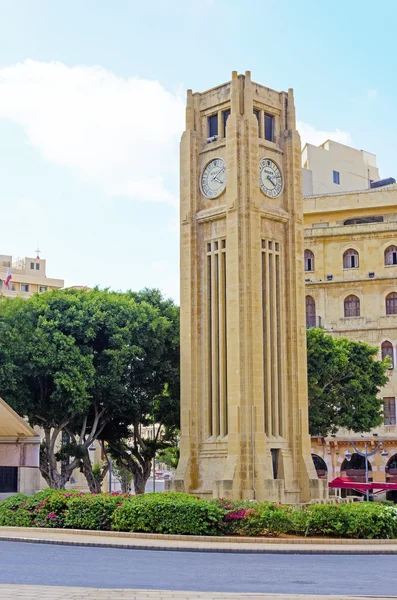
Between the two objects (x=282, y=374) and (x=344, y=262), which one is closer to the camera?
(x=282, y=374)

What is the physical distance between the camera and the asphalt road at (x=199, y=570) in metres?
14.9

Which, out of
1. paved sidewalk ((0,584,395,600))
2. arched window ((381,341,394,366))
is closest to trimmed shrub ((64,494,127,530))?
paved sidewalk ((0,584,395,600))

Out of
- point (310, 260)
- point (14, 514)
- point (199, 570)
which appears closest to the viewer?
point (199, 570)

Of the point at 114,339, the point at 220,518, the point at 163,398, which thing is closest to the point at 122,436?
the point at 163,398

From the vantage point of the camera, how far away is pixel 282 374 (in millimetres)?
37531

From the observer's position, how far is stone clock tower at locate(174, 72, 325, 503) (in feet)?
116

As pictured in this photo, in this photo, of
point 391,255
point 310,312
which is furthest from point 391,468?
point 391,255

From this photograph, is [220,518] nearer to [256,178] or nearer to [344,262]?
[256,178]

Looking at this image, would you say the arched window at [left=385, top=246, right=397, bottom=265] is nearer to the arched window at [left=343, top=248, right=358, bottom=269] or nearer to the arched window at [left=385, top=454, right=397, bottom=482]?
the arched window at [left=343, top=248, right=358, bottom=269]

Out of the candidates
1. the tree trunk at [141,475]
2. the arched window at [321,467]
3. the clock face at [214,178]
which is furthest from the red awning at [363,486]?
the clock face at [214,178]

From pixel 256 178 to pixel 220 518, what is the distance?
1690 cm

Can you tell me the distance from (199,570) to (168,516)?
8.00 meters

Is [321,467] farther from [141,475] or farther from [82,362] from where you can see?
[82,362]

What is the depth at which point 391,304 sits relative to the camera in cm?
6309
